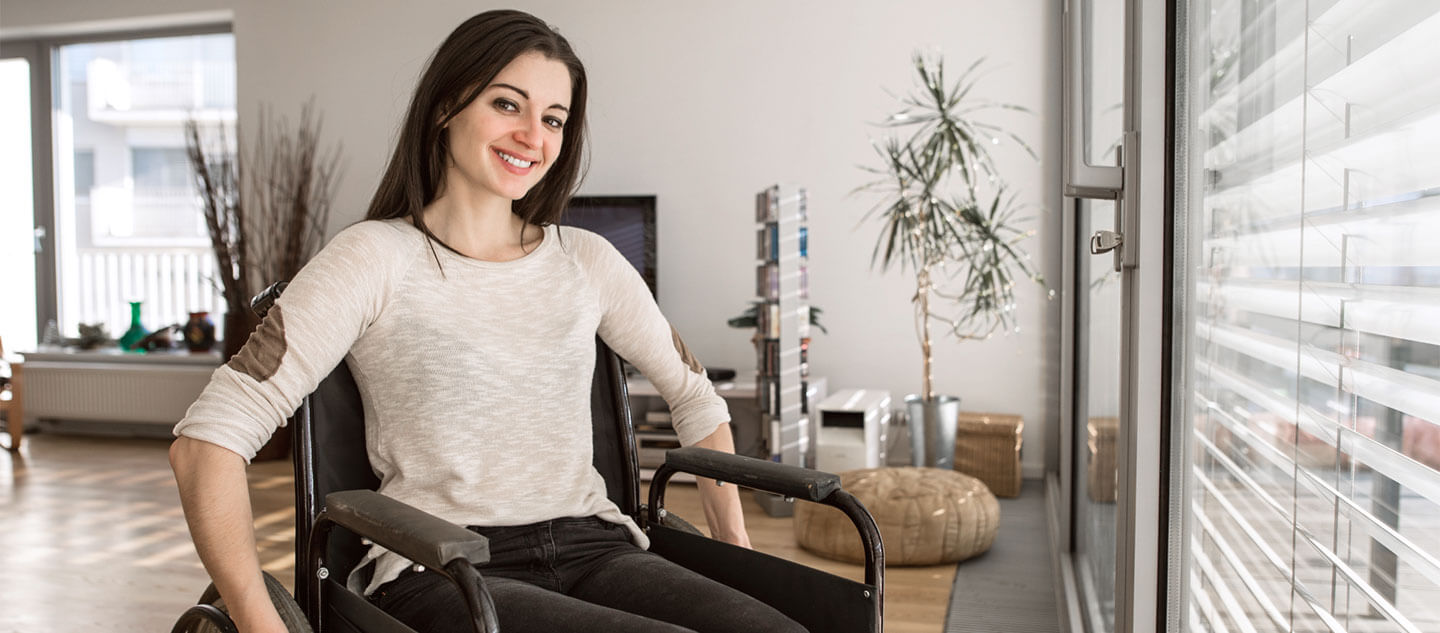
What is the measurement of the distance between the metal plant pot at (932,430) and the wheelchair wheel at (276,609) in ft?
9.89

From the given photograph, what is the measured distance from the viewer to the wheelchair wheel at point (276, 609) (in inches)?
45.4

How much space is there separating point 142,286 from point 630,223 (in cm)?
312

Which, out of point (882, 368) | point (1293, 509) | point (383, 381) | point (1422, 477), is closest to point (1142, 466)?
point (1293, 509)

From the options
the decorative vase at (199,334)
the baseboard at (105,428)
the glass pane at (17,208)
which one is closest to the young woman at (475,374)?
the decorative vase at (199,334)

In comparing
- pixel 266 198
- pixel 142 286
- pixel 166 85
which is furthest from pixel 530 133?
pixel 142 286

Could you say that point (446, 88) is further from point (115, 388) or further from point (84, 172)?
point (84, 172)

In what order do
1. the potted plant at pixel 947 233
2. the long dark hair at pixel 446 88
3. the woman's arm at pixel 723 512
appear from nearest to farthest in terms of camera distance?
the long dark hair at pixel 446 88 → the woman's arm at pixel 723 512 → the potted plant at pixel 947 233

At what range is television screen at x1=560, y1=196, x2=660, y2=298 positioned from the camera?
4.68 meters

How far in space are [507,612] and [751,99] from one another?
3.75 m

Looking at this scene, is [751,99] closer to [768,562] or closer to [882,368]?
[882,368]

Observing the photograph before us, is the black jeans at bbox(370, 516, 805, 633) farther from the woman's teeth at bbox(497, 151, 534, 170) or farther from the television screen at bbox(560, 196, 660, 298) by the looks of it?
the television screen at bbox(560, 196, 660, 298)

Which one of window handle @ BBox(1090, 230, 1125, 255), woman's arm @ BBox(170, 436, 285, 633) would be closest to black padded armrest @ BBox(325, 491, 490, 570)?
woman's arm @ BBox(170, 436, 285, 633)

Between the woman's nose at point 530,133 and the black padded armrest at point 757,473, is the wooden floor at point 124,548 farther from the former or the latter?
the woman's nose at point 530,133

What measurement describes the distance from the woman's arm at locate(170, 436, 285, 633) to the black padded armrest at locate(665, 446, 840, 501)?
489 millimetres
